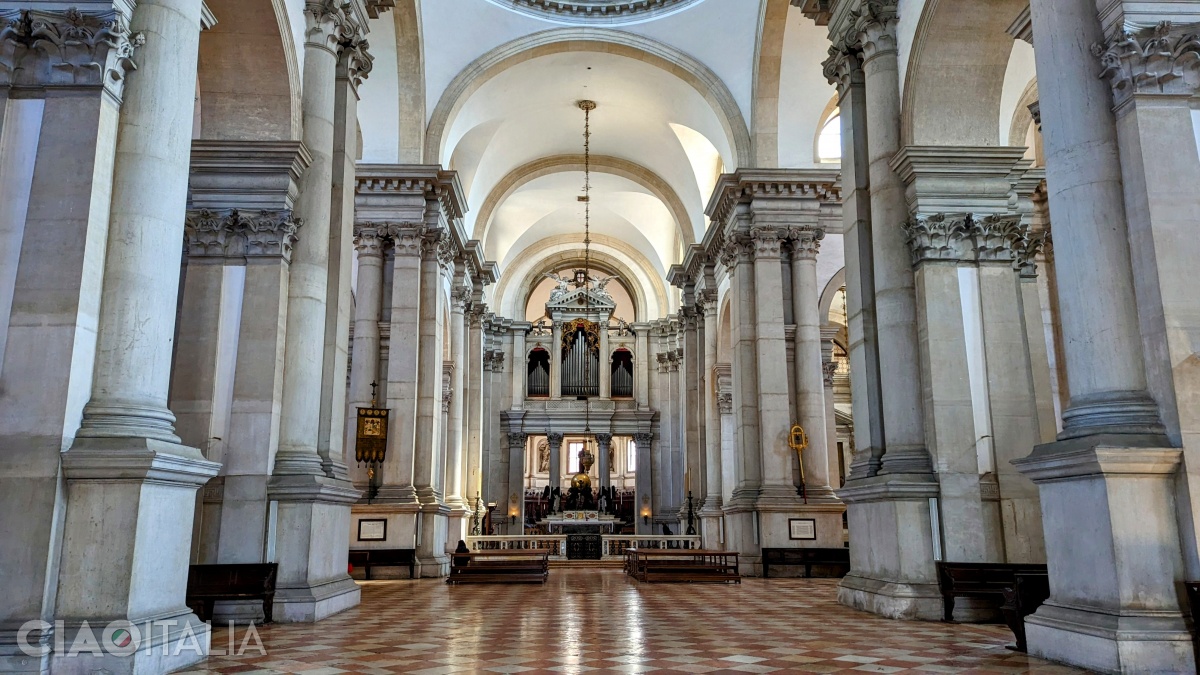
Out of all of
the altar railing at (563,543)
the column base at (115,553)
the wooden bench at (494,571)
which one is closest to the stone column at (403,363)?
the wooden bench at (494,571)

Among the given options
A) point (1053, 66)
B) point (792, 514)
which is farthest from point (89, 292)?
point (792, 514)

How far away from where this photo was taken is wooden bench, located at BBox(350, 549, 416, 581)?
17.3m

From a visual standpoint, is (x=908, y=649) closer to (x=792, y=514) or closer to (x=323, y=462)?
(x=323, y=462)

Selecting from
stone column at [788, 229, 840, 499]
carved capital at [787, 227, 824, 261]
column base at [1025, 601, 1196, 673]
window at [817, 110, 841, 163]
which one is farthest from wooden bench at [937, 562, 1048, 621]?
window at [817, 110, 841, 163]

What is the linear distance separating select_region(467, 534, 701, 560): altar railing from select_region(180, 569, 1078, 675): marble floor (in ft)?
39.3

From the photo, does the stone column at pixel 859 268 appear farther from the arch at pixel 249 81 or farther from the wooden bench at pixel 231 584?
the arch at pixel 249 81

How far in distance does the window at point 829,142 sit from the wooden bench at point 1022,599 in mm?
14533

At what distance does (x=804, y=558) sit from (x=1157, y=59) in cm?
1285

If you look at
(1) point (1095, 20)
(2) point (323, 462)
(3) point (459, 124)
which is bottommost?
(2) point (323, 462)

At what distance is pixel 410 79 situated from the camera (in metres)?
18.7

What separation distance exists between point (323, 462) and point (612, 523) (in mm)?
20484

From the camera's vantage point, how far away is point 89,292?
627cm

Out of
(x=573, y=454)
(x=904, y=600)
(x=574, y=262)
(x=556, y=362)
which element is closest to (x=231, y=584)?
(x=904, y=600)

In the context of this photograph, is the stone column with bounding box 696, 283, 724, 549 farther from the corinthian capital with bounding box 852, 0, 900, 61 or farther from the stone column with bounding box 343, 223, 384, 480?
the corinthian capital with bounding box 852, 0, 900, 61
